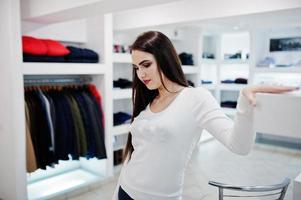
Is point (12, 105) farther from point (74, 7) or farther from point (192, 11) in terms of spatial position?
point (192, 11)

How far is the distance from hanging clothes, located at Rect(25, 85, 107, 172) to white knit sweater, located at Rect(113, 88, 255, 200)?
1752 mm

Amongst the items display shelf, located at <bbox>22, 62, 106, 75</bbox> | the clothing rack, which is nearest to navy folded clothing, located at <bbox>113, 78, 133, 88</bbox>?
the clothing rack

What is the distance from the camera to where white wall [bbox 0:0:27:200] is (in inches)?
89.0

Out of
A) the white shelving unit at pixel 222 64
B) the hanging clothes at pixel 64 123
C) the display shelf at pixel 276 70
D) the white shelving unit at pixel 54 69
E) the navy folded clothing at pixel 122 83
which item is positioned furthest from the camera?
the white shelving unit at pixel 222 64

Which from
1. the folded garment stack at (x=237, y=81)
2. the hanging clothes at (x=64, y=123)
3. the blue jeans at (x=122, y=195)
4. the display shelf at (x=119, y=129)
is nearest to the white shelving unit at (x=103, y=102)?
the hanging clothes at (x=64, y=123)

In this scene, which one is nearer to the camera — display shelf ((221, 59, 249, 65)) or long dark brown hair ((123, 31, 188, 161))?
long dark brown hair ((123, 31, 188, 161))

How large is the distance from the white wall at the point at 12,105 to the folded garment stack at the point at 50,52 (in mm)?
198

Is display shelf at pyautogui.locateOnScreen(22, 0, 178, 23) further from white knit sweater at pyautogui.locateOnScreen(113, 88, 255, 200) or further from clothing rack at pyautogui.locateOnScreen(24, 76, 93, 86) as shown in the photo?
white knit sweater at pyautogui.locateOnScreen(113, 88, 255, 200)

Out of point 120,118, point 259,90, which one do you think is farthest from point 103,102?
point 259,90

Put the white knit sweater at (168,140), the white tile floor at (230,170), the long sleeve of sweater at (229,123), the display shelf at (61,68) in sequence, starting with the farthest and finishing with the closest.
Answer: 1. the white tile floor at (230,170)
2. the display shelf at (61,68)
3. the white knit sweater at (168,140)
4. the long sleeve of sweater at (229,123)

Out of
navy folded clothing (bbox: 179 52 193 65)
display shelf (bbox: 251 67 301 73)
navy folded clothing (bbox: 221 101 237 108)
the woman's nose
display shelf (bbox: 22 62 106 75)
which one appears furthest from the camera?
navy folded clothing (bbox: 221 101 237 108)

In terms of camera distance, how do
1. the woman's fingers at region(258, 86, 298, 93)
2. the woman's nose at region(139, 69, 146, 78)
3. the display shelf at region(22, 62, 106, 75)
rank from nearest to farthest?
the woman's fingers at region(258, 86, 298, 93) < the woman's nose at region(139, 69, 146, 78) < the display shelf at region(22, 62, 106, 75)

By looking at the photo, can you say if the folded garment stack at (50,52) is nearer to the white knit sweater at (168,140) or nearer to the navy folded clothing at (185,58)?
the white knit sweater at (168,140)

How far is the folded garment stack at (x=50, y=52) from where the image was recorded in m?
2.51
